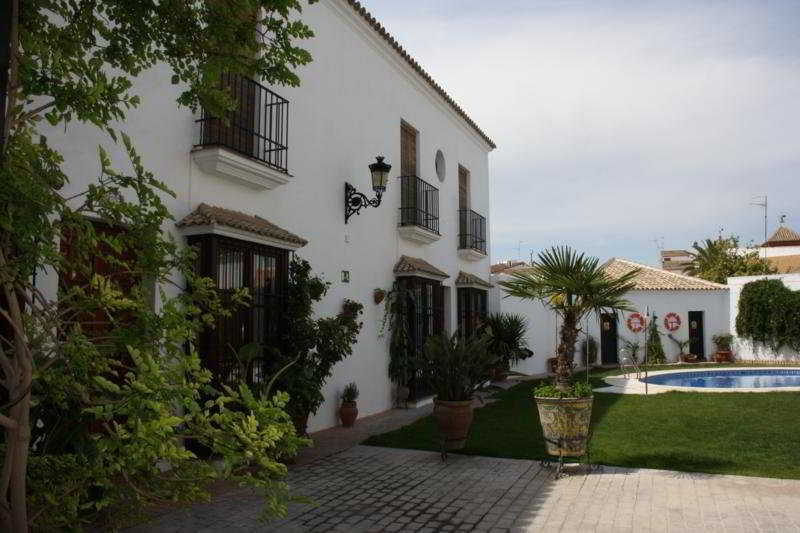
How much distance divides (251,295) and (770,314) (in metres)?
24.4

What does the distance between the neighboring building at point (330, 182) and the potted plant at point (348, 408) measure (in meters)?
0.16

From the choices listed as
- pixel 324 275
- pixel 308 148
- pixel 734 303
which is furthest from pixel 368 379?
pixel 734 303

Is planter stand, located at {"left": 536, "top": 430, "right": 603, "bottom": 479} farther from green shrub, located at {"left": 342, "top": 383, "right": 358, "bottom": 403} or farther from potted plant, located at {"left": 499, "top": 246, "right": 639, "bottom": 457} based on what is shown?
green shrub, located at {"left": 342, "top": 383, "right": 358, "bottom": 403}

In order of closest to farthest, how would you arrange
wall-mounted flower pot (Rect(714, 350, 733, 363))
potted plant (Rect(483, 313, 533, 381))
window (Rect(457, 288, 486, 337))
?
window (Rect(457, 288, 486, 337)), potted plant (Rect(483, 313, 533, 381)), wall-mounted flower pot (Rect(714, 350, 733, 363))

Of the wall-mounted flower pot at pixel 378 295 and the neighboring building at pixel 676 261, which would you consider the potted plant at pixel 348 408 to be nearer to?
the wall-mounted flower pot at pixel 378 295

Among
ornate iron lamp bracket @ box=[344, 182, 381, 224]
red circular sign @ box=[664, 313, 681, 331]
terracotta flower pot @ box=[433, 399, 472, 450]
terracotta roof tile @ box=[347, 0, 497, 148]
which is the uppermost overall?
terracotta roof tile @ box=[347, 0, 497, 148]

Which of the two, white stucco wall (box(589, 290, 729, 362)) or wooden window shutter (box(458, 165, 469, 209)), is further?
white stucco wall (box(589, 290, 729, 362))

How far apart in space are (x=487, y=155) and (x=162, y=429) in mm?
18403

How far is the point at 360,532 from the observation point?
204 inches

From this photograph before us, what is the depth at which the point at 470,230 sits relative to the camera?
17219mm

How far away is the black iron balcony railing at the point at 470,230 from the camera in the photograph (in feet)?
55.2

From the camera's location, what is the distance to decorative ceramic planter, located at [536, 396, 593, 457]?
705cm

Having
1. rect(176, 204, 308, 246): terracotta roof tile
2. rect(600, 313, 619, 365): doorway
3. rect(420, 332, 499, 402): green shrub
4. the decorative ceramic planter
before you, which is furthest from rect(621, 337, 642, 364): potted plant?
rect(176, 204, 308, 246): terracotta roof tile

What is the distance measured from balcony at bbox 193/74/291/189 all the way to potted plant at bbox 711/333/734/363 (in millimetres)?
23163
